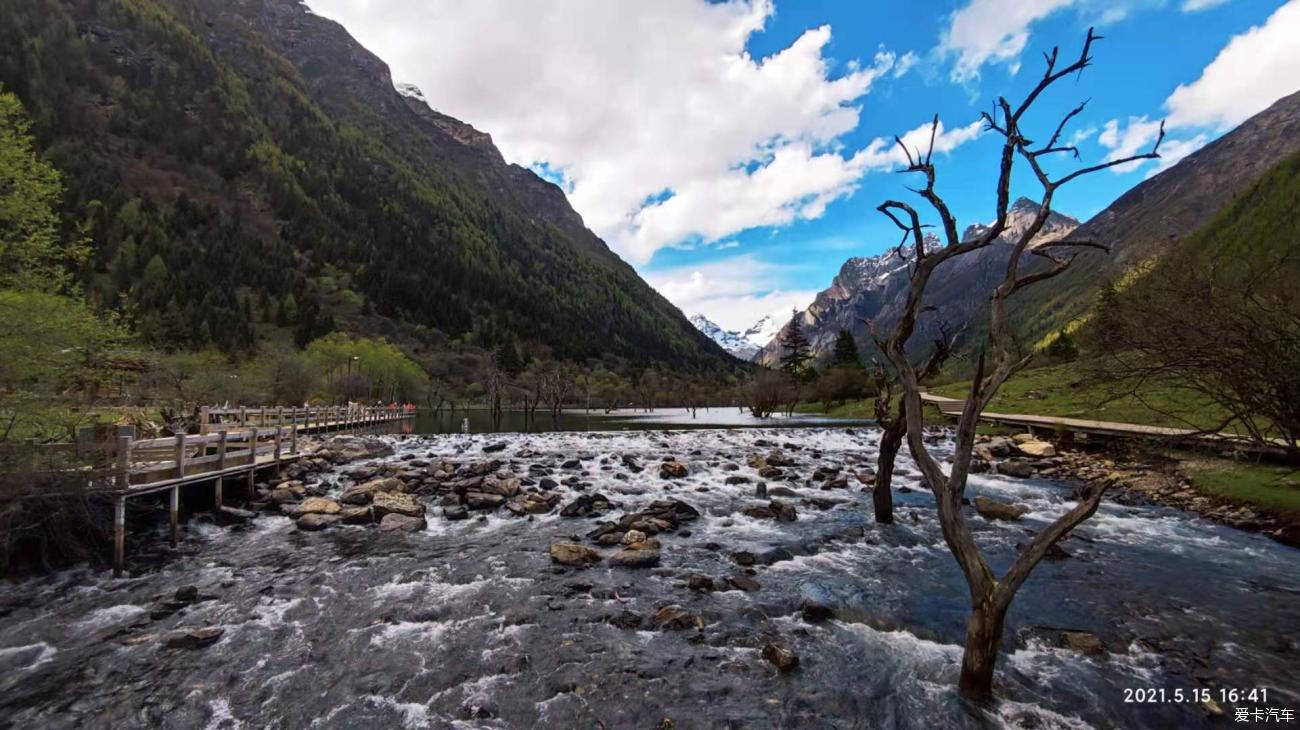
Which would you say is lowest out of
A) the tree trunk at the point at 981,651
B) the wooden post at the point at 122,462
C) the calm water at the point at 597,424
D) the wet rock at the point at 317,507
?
the calm water at the point at 597,424

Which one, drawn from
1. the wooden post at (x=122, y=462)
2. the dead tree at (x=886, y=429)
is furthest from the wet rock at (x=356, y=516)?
the dead tree at (x=886, y=429)

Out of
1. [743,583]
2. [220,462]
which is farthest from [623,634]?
[220,462]

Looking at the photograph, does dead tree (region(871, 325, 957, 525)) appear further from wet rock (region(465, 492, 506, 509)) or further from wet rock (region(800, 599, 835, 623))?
wet rock (region(465, 492, 506, 509))

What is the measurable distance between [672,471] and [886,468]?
13.0 m

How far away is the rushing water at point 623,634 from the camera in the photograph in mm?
7938

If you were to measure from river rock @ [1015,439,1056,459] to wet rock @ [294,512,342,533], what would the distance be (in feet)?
123

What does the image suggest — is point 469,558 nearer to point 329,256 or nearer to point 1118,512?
point 1118,512

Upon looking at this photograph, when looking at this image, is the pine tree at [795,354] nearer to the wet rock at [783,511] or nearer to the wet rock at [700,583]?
the wet rock at [783,511]

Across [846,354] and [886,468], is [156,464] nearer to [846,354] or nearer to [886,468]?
[886,468]

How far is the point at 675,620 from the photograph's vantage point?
1086cm

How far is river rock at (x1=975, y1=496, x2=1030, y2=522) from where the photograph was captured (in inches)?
757

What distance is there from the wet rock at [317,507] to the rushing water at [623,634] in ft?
6.51

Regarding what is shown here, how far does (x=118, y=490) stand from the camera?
14188mm

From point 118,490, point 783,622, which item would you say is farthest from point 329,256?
point 783,622
